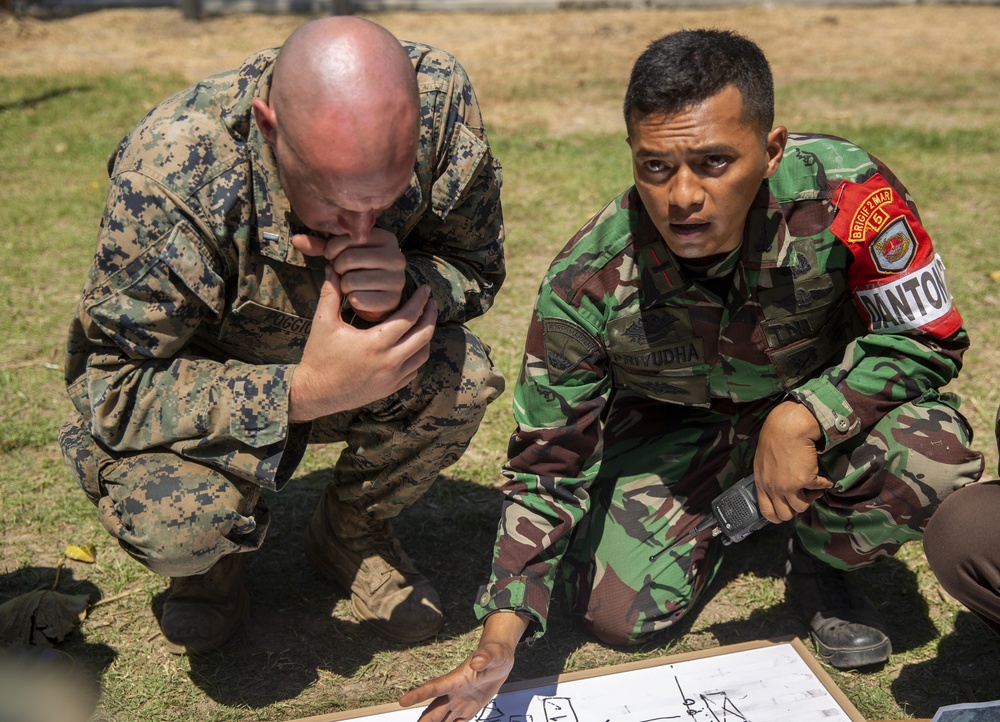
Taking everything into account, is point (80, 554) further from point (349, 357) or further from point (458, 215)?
point (458, 215)

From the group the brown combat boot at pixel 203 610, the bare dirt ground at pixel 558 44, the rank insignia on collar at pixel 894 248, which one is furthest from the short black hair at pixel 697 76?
the bare dirt ground at pixel 558 44

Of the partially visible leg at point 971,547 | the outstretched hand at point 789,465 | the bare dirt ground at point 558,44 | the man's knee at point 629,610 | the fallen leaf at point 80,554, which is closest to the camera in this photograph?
the partially visible leg at point 971,547

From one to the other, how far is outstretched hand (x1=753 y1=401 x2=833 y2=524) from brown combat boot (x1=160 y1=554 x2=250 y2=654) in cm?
136

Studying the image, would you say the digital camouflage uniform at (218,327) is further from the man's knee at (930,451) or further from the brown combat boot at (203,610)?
the man's knee at (930,451)

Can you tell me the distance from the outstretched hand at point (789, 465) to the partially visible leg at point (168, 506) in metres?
1.21

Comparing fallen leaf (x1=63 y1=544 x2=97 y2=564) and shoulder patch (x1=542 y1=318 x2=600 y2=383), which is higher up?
shoulder patch (x1=542 y1=318 x2=600 y2=383)

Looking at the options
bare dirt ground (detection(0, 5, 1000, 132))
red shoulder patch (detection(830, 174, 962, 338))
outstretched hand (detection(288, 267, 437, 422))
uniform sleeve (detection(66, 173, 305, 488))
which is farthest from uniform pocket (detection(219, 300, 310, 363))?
bare dirt ground (detection(0, 5, 1000, 132))

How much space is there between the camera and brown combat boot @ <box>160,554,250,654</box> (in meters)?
2.48

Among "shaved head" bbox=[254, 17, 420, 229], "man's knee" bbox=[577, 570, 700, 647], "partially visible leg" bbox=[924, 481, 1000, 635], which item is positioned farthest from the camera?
"man's knee" bbox=[577, 570, 700, 647]

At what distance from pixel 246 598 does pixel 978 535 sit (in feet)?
5.93

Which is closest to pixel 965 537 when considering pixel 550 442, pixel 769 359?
pixel 769 359

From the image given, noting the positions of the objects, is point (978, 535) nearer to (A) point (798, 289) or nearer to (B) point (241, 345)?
(A) point (798, 289)

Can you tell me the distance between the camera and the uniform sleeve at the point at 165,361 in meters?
2.09

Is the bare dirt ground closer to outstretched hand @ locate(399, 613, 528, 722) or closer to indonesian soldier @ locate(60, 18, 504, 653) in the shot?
indonesian soldier @ locate(60, 18, 504, 653)
